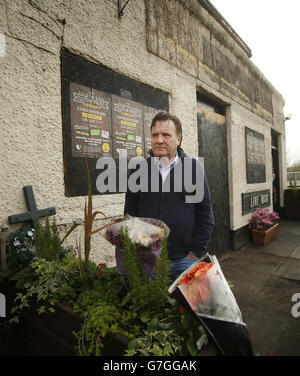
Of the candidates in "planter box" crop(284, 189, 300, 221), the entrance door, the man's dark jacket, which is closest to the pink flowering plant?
the entrance door

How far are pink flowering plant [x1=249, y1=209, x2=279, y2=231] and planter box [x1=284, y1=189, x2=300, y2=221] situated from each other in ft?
11.2

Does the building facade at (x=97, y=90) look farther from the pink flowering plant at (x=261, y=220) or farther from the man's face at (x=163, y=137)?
the pink flowering plant at (x=261, y=220)

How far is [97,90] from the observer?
2445 mm

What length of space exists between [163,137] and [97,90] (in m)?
1.10

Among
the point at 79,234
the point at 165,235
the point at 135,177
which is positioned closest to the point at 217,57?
the point at 135,177

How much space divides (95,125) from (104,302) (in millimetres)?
1760

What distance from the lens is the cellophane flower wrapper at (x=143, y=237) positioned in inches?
42.1

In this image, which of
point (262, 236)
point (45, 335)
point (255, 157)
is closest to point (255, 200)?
point (262, 236)

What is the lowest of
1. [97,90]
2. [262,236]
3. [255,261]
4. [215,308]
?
[255,261]

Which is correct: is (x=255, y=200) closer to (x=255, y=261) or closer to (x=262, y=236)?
(x=262, y=236)

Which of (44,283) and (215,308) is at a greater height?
(215,308)

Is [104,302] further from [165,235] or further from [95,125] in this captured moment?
[95,125]

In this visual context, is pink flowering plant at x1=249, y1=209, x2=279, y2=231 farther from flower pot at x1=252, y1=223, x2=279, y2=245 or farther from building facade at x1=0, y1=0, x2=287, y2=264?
building facade at x1=0, y1=0, x2=287, y2=264

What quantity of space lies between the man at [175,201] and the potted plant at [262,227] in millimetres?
4166
